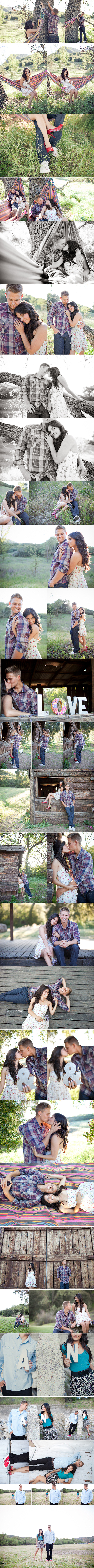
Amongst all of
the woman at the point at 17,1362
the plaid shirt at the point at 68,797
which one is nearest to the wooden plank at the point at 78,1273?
the woman at the point at 17,1362

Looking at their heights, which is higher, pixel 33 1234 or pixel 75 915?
pixel 75 915

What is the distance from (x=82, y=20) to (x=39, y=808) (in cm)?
492

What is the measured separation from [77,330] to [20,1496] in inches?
269

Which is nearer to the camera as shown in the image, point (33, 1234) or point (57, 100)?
point (33, 1234)

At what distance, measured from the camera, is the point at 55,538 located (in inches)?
209

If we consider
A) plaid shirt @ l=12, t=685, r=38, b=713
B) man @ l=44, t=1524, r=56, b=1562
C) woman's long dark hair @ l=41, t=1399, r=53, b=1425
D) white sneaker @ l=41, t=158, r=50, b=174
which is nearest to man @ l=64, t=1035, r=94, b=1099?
woman's long dark hair @ l=41, t=1399, r=53, b=1425

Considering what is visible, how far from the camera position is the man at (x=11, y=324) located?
538cm

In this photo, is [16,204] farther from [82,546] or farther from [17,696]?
[17,696]

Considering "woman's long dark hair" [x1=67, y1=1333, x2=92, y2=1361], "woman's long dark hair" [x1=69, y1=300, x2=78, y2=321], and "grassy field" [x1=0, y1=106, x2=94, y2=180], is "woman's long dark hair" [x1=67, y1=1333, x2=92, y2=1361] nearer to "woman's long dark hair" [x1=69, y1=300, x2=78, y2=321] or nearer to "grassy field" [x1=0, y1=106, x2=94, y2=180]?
"woman's long dark hair" [x1=69, y1=300, x2=78, y2=321]

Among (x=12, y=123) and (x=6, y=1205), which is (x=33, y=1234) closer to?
(x=6, y=1205)

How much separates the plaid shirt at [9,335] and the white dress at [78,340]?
0.32 meters

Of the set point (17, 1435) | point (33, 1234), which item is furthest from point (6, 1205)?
point (17, 1435)

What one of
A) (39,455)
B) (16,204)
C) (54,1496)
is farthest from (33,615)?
(54,1496)

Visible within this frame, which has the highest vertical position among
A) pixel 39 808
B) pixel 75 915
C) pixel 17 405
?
pixel 17 405
